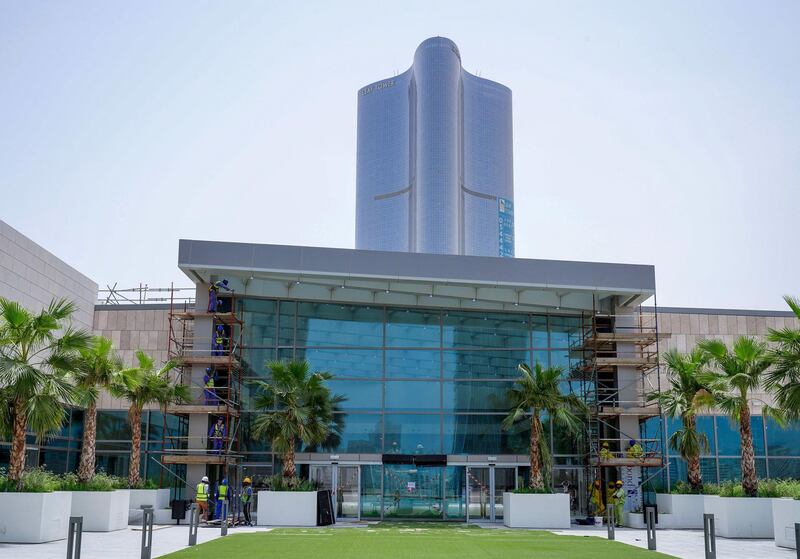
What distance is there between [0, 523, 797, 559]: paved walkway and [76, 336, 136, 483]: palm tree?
2239 millimetres

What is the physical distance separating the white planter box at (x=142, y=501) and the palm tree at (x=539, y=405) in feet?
38.3

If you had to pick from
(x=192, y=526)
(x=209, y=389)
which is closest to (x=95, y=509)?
(x=192, y=526)

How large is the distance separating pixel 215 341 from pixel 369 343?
5.55 meters

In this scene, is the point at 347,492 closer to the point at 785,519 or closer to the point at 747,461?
the point at 747,461

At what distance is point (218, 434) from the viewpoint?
102 ft

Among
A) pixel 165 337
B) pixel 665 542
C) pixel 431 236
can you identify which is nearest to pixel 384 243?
pixel 431 236

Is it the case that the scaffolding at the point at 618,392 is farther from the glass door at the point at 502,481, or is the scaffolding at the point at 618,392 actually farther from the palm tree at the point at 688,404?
the glass door at the point at 502,481

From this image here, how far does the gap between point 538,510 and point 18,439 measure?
15.6 m

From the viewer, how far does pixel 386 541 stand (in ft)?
70.6

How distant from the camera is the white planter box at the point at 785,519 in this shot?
21172 mm

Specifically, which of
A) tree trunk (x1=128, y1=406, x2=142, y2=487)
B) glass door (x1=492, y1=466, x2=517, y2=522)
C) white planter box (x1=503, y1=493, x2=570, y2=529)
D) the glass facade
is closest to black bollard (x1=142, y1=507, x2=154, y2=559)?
tree trunk (x1=128, y1=406, x2=142, y2=487)

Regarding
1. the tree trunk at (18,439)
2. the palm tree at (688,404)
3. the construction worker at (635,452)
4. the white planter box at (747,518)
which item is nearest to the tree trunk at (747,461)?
the white planter box at (747,518)

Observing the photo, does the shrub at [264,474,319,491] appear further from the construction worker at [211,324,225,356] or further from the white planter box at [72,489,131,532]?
the white planter box at [72,489,131,532]

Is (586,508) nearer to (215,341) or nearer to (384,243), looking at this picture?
(215,341)
